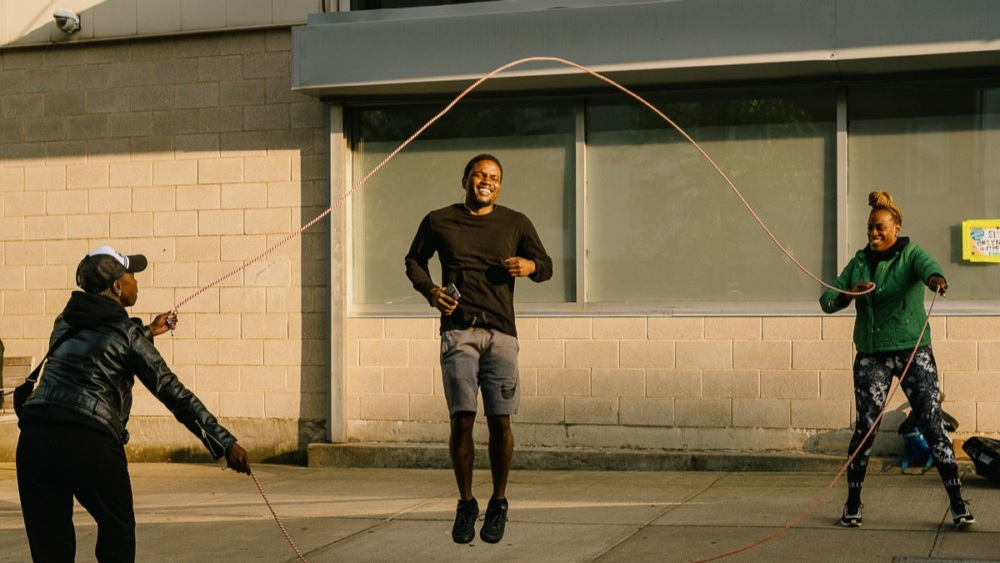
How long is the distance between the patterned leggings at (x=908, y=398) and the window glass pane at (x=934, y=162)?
254cm

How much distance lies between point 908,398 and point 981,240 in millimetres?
2740

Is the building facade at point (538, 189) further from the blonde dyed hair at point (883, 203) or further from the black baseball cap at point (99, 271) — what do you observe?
the black baseball cap at point (99, 271)

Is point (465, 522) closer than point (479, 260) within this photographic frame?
Yes

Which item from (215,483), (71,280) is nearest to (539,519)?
(215,483)

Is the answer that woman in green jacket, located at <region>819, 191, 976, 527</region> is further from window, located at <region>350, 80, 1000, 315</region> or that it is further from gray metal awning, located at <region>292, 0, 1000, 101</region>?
window, located at <region>350, 80, 1000, 315</region>

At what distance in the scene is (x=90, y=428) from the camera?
5465mm

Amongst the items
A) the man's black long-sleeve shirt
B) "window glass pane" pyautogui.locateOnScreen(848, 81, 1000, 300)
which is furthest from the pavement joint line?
"window glass pane" pyautogui.locateOnScreen(848, 81, 1000, 300)

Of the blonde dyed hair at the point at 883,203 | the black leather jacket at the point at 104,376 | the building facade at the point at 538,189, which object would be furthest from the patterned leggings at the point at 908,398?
the black leather jacket at the point at 104,376

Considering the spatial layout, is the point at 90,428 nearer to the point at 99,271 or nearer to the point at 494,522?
the point at 99,271

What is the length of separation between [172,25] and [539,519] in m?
5.76

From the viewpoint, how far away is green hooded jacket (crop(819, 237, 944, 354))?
7754 millimetres

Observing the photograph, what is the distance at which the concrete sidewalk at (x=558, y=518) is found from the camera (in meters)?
7.46

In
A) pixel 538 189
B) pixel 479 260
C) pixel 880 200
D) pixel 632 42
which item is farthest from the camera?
pixel 538 189

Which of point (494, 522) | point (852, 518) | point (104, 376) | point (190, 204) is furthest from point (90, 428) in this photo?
point (190, 204)
